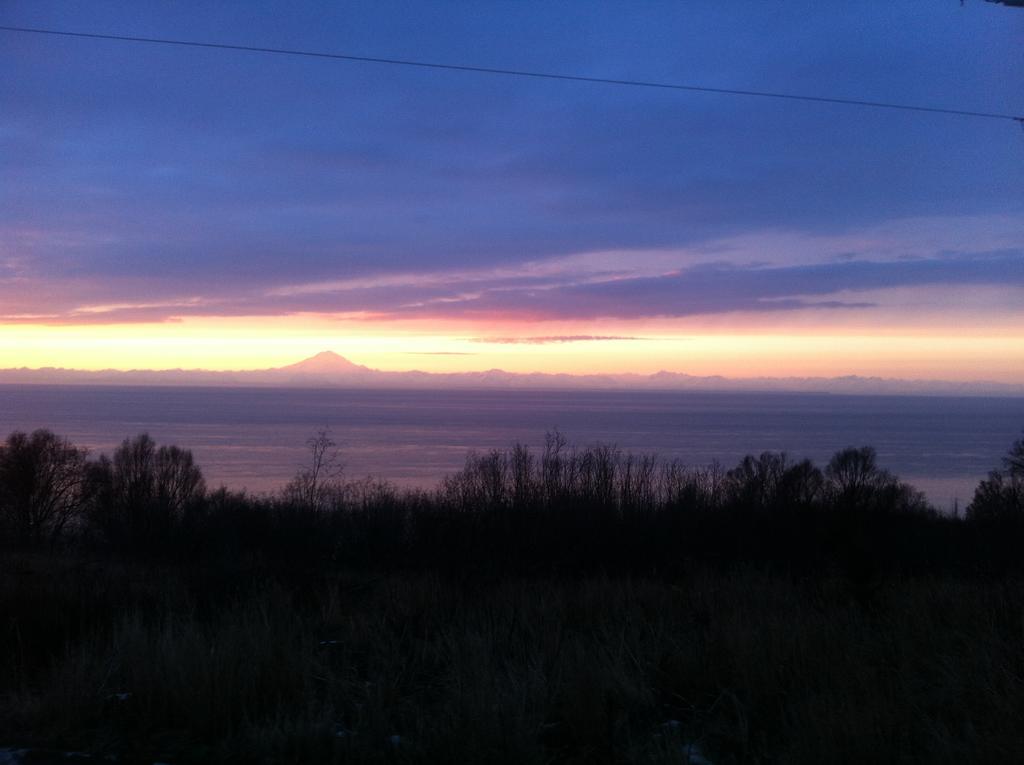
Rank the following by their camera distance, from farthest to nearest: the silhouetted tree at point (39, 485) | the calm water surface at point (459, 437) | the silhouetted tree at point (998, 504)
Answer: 1. the calm water surface at point (459, 437)
2. the silhouetted tree at point (39, 485)
3. the silhouetted tree at point (998, 504)

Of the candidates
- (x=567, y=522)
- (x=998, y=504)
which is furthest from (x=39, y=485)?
(x=998, y=504)

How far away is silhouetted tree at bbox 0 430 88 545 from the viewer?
150 ft

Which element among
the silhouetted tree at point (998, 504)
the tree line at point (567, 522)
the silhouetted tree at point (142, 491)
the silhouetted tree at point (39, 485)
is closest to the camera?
the tree line at point (567, 522)

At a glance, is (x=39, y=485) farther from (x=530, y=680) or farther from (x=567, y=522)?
(x=530, y=680)

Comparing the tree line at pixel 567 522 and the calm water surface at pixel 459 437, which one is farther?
the calm water surface at pixel 459 437

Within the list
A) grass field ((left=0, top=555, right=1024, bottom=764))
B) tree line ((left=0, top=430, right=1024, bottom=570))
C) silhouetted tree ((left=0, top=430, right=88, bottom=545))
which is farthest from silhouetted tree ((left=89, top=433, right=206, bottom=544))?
grass field ((left=0, top=555, right=1024, bottom=764))

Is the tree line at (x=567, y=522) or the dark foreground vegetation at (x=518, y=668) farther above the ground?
the dark foreground vegetation at (x=518, y=668)

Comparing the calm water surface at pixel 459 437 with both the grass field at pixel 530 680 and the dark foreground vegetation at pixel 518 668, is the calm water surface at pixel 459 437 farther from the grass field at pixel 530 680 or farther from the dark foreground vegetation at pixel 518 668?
the grass field at pixel 530 680

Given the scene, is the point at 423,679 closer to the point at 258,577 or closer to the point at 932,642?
the point at 932,642

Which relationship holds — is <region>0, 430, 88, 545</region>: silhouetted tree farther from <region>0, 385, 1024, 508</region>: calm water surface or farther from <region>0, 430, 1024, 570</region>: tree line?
<region>0, 385, 1024, 508</region>: calm water surface

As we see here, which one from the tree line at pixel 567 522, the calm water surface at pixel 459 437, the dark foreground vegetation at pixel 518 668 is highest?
the dark foreground vegetation at pixel 518 668

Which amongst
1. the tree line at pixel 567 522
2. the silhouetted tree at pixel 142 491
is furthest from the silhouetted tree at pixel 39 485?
the tree line at pixel 567 522

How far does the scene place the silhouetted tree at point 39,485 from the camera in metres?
45.7

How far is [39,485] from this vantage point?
47688 mm
